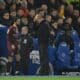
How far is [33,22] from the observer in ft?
21.0

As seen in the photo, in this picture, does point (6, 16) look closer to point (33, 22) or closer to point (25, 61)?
point (33, 22)

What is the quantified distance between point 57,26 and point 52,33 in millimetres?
156

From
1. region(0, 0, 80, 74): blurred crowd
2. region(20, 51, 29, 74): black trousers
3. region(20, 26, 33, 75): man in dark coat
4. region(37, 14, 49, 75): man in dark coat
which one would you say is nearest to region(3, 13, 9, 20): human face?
region(0, 0, 80, 74): blurred crowd

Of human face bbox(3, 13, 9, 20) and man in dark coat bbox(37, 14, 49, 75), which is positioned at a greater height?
human face bbox(3, 13, 9, 20)

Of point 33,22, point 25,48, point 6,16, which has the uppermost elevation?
point 6,16

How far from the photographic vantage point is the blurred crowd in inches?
251

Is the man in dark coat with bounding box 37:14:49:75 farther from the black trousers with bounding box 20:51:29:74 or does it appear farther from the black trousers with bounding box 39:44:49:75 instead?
the black trousers with bounding box 20:51:29:74

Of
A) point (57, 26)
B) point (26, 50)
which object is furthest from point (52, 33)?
point (26, 50)

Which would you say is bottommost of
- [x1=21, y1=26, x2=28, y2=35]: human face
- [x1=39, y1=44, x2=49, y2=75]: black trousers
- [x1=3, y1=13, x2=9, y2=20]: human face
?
[x1=39, y1=44, x2=49, y2=75]: black trousers

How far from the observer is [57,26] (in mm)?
6422

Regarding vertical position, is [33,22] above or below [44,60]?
above

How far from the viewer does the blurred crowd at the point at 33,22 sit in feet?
20.9

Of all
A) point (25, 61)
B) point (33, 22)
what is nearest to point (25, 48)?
point (25, 61)

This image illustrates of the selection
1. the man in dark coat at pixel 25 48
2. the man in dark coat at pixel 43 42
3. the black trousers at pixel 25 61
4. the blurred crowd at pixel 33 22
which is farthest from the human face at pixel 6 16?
the black trousers at pixel 25 61
